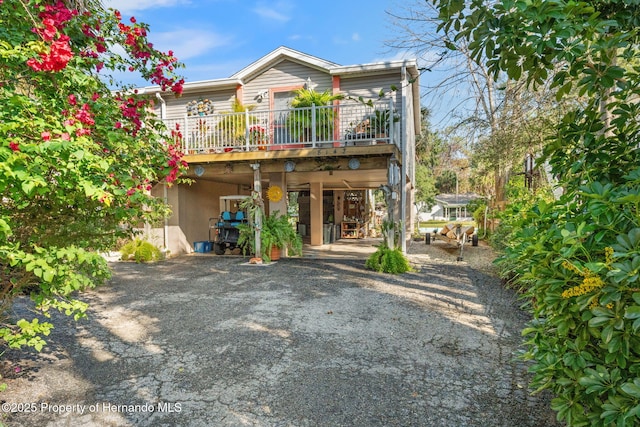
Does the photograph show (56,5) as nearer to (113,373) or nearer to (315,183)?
(113,373)

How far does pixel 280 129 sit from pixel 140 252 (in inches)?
212

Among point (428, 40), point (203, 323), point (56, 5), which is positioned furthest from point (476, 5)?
point (428, 40)

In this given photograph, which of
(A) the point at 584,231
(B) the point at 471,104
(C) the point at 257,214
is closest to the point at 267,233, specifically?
(C) the point at 257,214

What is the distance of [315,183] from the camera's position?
44.5 ft

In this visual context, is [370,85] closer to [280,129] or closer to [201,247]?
[280,129]

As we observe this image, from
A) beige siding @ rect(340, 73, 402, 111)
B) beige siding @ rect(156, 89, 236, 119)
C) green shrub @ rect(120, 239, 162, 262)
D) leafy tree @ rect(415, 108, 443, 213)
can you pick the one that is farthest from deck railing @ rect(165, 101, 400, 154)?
leafy tree @ rect(415, 108, 443, 213)

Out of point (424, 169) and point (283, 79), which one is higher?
point (283, 79)

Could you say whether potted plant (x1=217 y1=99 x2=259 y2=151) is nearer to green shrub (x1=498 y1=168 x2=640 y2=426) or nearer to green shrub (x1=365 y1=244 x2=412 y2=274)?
green shrub (x1=365 y1=244 x2=412 y2=274)

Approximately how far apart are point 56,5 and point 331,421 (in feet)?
12.4

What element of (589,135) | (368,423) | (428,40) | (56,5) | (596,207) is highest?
(428,40)

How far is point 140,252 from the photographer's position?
10.1 metres

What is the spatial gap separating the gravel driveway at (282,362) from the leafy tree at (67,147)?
97 cm

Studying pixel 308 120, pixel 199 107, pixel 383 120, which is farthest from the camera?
pixel 199 107

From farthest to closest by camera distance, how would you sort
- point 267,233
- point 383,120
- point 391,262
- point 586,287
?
point 267,233, point 383,120, point 391,262, point 586,287
